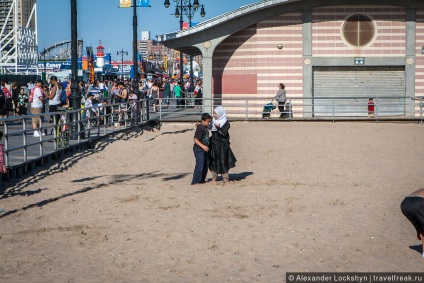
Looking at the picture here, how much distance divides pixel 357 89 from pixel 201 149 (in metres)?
19.4

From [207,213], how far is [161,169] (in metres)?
5.99

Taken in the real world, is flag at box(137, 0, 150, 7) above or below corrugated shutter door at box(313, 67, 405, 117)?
above

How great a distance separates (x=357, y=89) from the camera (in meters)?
33.5

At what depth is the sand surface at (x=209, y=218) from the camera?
336 inches

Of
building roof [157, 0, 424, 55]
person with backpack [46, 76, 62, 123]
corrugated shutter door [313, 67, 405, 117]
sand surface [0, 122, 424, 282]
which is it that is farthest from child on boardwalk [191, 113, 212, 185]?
corrugated shutter door [313, 67, 405, 117]

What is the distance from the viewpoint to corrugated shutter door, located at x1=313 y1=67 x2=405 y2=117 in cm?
3297

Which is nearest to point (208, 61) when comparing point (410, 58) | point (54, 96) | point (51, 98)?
point (410, 58)

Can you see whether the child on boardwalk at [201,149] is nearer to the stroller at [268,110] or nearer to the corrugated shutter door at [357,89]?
the stroller at [268,110]

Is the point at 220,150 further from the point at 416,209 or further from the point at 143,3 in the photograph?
the point at 143,3

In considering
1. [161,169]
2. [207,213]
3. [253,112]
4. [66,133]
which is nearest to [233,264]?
[207,213]

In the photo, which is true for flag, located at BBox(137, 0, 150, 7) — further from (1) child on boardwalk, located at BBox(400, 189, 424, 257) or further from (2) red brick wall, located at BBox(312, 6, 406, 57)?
(1) child on boardwalk, located at BBox(400, 189, 424, 257)

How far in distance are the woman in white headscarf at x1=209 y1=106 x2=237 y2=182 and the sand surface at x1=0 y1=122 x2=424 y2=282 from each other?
352 millimetres

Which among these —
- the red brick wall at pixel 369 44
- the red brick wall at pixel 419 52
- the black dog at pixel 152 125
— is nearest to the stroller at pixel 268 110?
the red brick wall at pixel 369 44

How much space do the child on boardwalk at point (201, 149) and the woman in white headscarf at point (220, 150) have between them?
15cm
